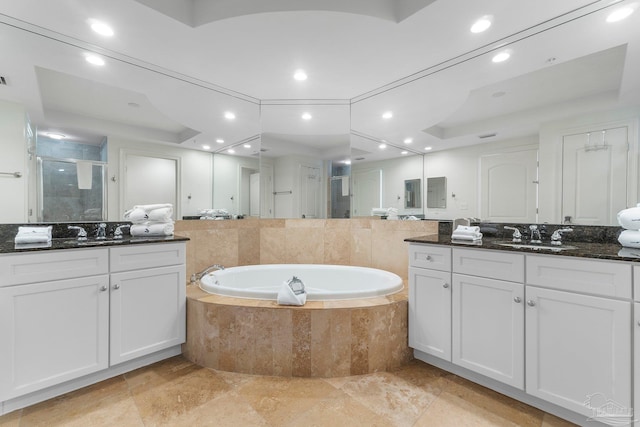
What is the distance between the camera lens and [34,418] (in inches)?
57.7

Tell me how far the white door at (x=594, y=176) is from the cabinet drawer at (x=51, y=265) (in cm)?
311

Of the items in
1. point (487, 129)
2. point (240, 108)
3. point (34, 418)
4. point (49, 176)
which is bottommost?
point (34, 418)

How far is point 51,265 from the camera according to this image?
1577 mm

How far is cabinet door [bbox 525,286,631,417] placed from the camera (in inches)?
49.1

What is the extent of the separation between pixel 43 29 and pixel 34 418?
2.30 meters

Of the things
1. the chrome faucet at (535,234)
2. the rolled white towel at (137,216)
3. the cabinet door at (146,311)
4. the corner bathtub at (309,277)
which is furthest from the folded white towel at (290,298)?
the chrome faucet at (535,234)

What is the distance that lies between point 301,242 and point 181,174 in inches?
55.2

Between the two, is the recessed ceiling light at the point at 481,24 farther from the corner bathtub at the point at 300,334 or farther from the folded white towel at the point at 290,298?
the folded white towel at the point at 290,298

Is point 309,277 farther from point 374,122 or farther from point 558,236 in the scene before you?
point 558,236

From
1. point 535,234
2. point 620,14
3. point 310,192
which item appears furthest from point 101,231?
point 620,14

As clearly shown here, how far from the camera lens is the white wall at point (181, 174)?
225 centimetres

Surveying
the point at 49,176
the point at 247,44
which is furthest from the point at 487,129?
the point at 49,176

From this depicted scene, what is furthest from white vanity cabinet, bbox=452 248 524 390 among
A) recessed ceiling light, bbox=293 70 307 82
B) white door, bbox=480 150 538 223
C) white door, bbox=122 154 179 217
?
white door, bbox=122 154 179 217

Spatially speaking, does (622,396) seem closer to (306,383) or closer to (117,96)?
(306,383)
